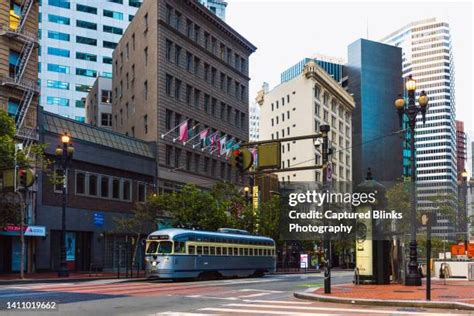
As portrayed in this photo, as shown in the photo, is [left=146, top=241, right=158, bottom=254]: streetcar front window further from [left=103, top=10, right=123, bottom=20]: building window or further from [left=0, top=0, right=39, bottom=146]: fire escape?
[left=103, top=10, right=123, bottom=20]: building window

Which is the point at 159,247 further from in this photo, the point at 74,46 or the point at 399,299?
the point at 74,46

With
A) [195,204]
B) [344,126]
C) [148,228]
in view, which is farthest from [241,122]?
[344,126]

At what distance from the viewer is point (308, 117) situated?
117312 mm

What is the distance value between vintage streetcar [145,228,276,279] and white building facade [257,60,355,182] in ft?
204

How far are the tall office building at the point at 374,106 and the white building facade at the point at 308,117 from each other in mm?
30357

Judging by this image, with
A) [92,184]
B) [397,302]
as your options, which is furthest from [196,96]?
[397,302]

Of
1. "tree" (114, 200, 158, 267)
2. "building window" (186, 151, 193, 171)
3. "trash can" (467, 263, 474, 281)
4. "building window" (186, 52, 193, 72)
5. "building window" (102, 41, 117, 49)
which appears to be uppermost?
"building window" (102, 41, 117, 49)

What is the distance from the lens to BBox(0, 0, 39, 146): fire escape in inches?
1868

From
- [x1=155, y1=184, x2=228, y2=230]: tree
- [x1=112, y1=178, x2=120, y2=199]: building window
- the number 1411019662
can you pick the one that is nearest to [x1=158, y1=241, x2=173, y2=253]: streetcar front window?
[x1=155, y1=184, x2=228, y2=230]: tree

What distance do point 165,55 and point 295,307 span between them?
4752cm

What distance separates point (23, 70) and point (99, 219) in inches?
546

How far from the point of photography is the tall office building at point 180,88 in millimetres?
64438

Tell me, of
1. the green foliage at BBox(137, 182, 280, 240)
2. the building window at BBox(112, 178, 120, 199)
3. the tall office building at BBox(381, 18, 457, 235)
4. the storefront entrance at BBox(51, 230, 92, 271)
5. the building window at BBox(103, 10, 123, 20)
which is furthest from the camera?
the tall office building at BBox(381, 18, 457, 235)

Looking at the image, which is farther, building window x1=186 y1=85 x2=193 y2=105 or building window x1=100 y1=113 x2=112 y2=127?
building window x1=100 y1=113 x2=112 y2=127
